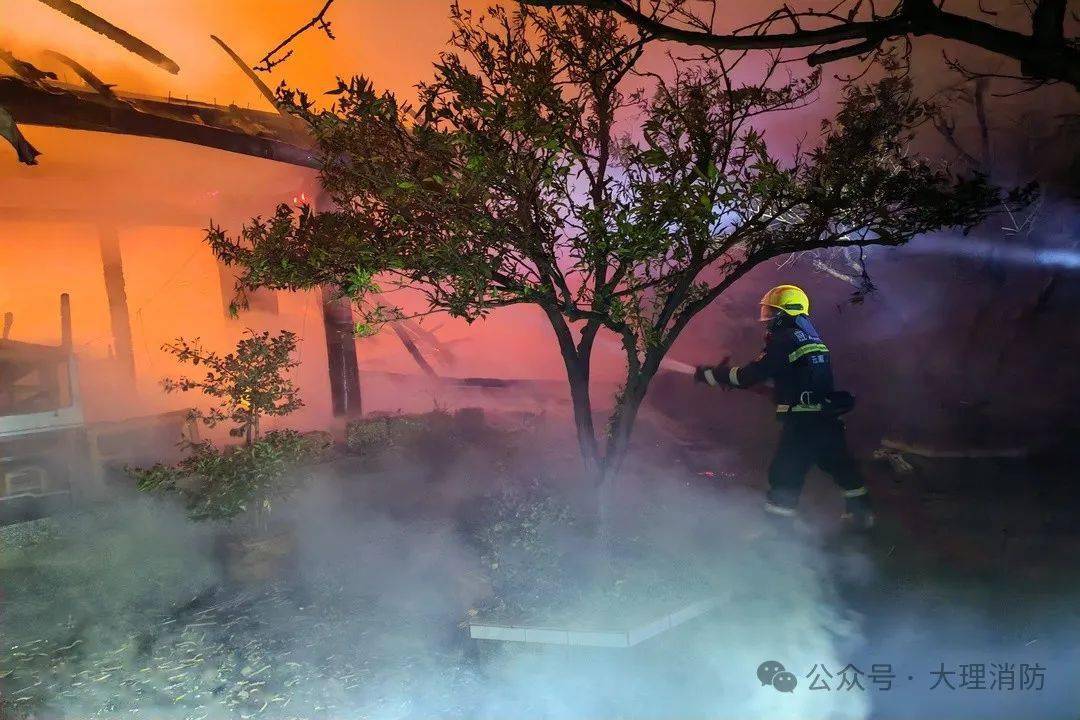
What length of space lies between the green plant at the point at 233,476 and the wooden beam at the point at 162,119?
10.5 ft

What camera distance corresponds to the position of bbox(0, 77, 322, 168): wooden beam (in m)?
6.42

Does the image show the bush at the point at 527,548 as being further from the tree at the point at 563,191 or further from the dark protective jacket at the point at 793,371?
the dark protective jacket at the point at 793,371

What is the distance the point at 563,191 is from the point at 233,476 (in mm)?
3796

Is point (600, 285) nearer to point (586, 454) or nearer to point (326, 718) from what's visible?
point (586, 454)

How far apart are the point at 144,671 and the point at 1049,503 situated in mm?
9155

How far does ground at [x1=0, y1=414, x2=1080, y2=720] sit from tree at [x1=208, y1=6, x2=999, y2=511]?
1.51m

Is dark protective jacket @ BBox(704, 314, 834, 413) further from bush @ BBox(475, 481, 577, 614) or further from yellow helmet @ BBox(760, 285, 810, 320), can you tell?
bush @ BBox(475, 481, 577, 614)

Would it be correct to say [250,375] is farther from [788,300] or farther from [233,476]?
[788,300]

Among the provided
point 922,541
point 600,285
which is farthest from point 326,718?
point 922,541

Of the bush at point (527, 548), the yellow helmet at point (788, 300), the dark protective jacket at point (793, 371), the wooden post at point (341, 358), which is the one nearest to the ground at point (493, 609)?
the bush at point (527, 548)

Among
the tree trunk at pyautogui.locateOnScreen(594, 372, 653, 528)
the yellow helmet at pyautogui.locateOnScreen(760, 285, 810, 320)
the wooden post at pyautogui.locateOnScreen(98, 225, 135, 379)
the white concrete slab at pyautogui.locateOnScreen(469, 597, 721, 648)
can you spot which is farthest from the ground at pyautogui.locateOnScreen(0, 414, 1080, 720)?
the wooden post at pyautogui.locateOnScreen(98, 225, 135, 379)

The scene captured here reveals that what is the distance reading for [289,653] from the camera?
440 cm

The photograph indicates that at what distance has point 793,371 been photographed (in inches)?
220

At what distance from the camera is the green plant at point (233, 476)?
5168 millimetres
